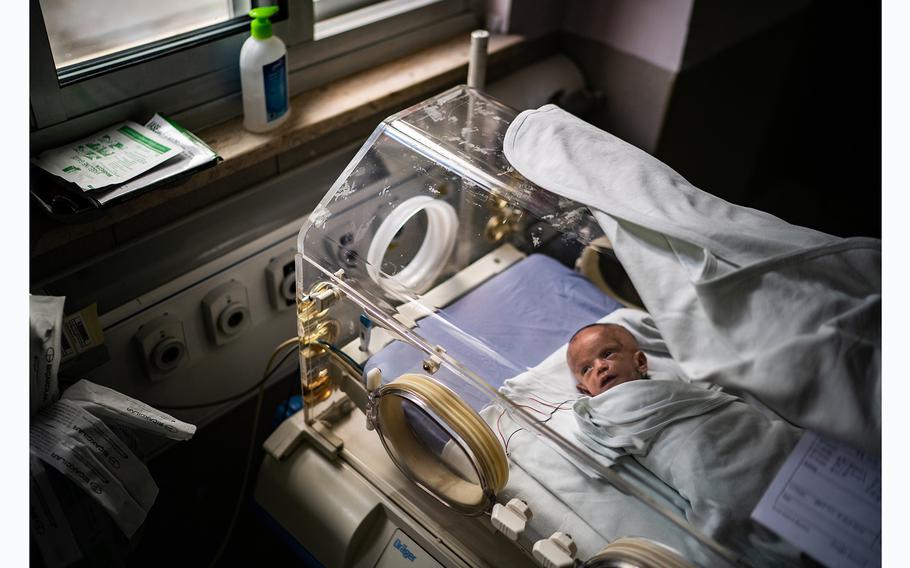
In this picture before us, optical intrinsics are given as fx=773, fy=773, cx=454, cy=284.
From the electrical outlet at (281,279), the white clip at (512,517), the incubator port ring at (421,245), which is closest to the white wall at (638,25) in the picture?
the incubator port ring at (421,245)

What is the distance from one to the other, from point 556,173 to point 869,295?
0.45 metres

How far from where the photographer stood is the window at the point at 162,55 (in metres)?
1.22

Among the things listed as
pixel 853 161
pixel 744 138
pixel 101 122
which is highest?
pixel 101 122

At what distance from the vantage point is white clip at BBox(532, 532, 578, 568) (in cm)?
104

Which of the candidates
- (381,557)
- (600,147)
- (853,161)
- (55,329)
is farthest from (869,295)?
(853,161)

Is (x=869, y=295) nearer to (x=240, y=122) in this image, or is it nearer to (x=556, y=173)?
(x=556, y=173)

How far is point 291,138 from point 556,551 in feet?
2.81

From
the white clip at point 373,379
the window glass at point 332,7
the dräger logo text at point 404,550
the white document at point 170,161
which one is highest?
the window glass at point 332,7

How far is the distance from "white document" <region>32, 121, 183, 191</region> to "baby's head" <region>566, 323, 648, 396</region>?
76cm

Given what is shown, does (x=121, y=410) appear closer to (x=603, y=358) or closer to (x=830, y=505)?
(x=603, y=358)

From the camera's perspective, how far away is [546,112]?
1.26 metres

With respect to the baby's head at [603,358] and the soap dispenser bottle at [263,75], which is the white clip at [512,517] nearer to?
the baby's head at [603,358]

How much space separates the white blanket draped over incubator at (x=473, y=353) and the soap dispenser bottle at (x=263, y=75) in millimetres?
214

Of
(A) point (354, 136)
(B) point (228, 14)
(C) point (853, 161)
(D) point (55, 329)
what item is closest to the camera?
(D) point (55, 329)
